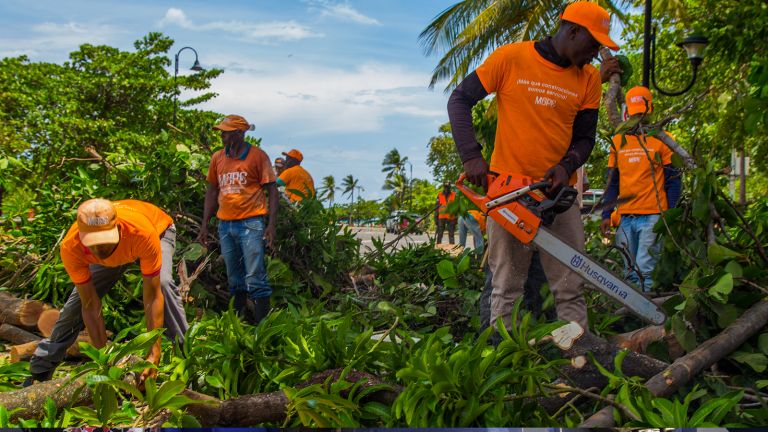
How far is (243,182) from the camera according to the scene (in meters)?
6.29

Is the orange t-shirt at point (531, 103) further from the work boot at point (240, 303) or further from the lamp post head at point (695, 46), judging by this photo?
the lamp post head at point (695, 46)

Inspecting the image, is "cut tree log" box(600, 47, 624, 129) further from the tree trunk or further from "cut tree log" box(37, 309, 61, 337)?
"cut tree log" box(37, 309, 61, 337)

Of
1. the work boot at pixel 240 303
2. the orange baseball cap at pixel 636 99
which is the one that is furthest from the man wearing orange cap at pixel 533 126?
the work boot at pixel 240 303

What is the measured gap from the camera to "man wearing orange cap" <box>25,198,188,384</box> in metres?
3.85

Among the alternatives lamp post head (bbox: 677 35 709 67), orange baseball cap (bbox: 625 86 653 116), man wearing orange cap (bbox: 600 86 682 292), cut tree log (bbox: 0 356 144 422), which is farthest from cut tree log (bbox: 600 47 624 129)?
lamp post head (bbox: 677 35 709 67)

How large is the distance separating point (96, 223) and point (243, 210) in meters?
2.47

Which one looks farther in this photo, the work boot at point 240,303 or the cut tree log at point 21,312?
the work boot at point 240,303

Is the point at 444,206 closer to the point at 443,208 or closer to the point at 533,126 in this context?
the point at 443,208

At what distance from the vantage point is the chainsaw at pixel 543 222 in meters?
3.56

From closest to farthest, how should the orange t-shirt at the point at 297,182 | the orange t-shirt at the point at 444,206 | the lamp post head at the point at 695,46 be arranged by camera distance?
the orange t-shirt at the point at 444,206 < the orange t-shirt at the point at 297,182 < the lamp post head at the point at 695,46

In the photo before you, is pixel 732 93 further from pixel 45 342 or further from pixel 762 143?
pixel 45 342

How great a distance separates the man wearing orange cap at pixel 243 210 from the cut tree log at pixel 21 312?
169cm

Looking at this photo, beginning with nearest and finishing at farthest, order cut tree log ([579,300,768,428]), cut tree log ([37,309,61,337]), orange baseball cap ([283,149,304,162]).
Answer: cut tree log ([579,300,768,428]) < cut tree log ([37,309,61,337]) < orange baseball cap ([283,149,304,162])

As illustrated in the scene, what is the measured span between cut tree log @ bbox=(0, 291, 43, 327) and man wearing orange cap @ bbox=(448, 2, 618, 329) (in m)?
4.35
